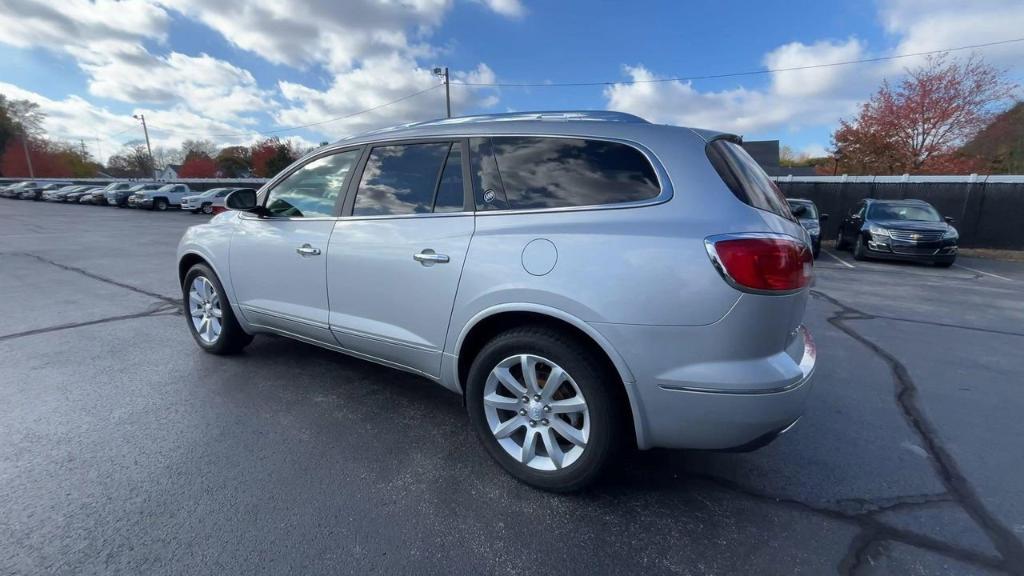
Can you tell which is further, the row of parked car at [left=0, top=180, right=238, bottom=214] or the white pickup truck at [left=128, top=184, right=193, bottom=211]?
the white pickup truck at [left=128, top=184, right=193, bottom=211]

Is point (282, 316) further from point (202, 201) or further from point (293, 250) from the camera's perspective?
point (202, 201)

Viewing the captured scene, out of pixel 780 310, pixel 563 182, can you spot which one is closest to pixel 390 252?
pixel 563 182

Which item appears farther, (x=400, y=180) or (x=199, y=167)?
(x=199, y=167)

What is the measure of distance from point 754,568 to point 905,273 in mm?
10604

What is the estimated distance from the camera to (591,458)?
2.21 metres

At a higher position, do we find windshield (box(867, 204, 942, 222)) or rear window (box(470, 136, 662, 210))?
rear window (box(470, 136, 662, 210))

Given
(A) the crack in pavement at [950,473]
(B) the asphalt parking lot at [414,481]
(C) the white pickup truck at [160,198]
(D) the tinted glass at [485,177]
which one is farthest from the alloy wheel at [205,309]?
(C) the white pickup truck at [160,198]

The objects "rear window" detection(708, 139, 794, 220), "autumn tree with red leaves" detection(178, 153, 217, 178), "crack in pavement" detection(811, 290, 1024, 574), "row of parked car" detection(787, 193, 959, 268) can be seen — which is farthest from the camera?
"autumn tree with red leaves" detection(178, 153, 217, 178)

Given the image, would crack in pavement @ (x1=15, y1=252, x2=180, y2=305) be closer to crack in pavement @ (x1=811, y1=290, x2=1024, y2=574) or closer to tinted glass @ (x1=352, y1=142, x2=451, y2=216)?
tinted glass @ (x1=352, y1=142, x2=451, y2=216)

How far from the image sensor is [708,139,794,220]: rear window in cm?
213

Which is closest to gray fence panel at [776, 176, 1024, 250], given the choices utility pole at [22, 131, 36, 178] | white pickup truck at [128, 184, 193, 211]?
white pickup truck at [128, 184, 193, 211]

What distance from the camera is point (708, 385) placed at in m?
1.97

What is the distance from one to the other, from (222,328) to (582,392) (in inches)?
130

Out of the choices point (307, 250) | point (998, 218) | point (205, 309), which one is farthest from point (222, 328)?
point (998, 218)
